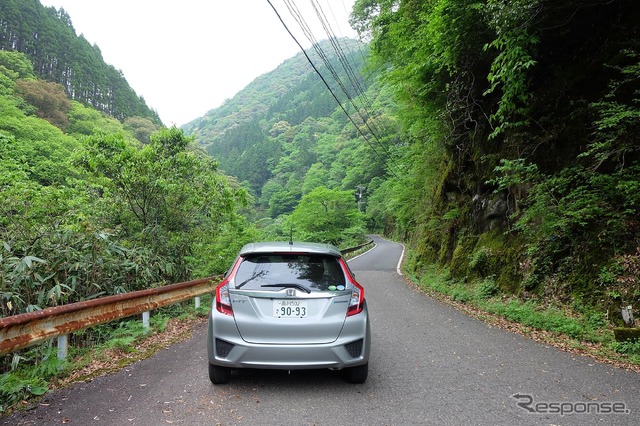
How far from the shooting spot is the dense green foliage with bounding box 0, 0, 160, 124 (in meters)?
53.7

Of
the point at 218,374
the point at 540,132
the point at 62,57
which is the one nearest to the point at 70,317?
the point at 218,374

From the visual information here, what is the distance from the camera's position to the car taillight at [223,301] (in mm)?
3780

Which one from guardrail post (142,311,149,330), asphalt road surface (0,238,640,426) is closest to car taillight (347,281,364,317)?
asphalt road surface (0,238,640,426)

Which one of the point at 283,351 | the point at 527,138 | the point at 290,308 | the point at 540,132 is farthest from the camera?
the point at 527,138

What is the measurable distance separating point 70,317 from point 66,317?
0.07 meters

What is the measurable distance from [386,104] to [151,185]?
44992 mm

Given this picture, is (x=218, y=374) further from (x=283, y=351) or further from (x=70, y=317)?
(x=70, y=317)

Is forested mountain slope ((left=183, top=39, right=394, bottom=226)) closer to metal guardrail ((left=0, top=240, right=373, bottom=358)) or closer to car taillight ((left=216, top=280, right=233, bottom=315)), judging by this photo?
metal guardrail ((left=0, top=240, right=373, bottom=358))

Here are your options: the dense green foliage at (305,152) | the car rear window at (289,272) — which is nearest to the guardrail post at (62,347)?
the car rear window at (289,272)

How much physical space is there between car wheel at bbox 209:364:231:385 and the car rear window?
903 millimetres

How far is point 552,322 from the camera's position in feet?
20.9

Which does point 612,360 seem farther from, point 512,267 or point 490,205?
point 490,205

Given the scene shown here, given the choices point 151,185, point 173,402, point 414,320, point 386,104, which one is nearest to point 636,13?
point 414,320

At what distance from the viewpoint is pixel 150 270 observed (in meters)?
7.73
